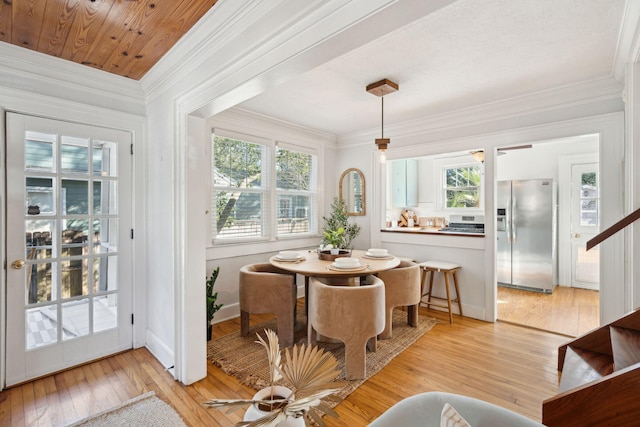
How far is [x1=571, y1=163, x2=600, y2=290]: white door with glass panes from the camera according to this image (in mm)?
4613

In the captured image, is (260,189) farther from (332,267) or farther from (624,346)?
(624,346)

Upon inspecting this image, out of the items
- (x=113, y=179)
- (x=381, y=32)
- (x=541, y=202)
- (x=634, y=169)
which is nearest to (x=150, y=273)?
(x=113, y=179)

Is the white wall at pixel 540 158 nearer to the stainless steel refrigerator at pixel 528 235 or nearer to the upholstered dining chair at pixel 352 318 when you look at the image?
the stainless steel refrigerator at pixel 528 235

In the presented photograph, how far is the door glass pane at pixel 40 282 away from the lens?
2301 millimetres

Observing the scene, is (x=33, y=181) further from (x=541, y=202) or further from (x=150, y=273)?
(x=541, y=202)

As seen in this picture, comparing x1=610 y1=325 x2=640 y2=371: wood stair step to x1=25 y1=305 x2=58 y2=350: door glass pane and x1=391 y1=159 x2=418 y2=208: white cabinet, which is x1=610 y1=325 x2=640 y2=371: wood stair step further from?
x1=391 y1=159 x2=418 y2=208: white cabinet

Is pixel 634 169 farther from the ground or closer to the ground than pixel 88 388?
farther from the ground

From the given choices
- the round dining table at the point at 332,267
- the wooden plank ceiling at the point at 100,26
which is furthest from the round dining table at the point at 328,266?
the wooden plank ceiling at the point at 100,26

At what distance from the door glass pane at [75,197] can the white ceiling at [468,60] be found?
179cm

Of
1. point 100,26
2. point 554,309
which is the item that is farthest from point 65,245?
point 554,309

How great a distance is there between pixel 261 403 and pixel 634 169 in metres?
2.67

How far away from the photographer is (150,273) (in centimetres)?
279

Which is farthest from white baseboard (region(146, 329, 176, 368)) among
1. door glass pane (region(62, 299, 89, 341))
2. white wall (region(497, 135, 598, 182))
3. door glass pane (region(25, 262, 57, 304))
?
white wall (region(497, 135, 598, 182))

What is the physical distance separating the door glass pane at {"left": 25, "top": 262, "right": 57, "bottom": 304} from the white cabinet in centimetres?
504
